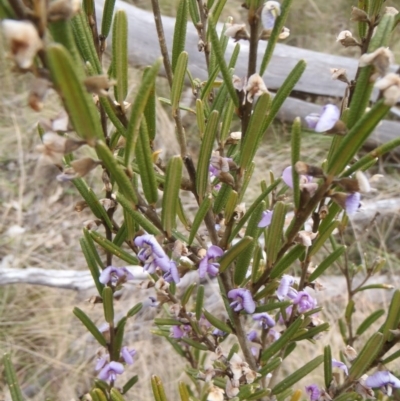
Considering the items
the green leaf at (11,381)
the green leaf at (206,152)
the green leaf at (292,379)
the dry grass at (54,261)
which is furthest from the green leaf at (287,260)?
the dry grass at (54,261)

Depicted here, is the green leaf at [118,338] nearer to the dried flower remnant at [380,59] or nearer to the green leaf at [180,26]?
the green leaf at [180,26]

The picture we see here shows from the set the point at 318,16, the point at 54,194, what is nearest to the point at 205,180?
the point at 54,194

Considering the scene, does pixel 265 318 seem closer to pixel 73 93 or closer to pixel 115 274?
pixel 115 274

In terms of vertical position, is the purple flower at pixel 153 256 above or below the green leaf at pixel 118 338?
above

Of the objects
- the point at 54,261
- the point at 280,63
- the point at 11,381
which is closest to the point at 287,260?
the point at 11,381

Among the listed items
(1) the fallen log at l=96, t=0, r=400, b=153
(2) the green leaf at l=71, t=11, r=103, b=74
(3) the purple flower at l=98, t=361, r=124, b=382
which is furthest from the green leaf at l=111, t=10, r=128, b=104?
(1) the fallen log at l=96, t=0, r=400, b=153

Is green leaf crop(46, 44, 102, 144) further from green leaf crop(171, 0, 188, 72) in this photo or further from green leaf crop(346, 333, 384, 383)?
green leaf crop(346, 333, 384, 383)

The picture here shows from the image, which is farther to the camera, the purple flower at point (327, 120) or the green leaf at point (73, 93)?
the purple flower at point (327, 120)
